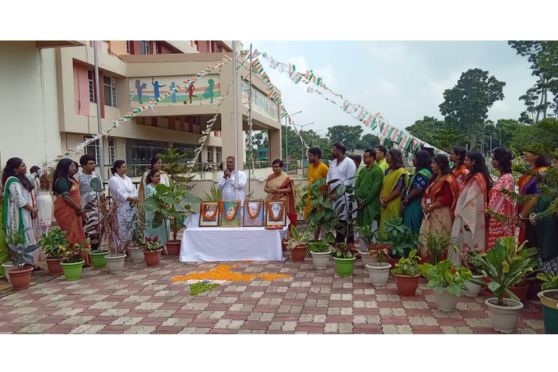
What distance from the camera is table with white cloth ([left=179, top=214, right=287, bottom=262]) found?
608cm

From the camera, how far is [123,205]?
6305mm

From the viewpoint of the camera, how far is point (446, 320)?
3680mm

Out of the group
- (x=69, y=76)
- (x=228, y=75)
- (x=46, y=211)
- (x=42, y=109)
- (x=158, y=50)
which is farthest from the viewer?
(x=158, y=50)

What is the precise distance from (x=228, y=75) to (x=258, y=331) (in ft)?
36.5

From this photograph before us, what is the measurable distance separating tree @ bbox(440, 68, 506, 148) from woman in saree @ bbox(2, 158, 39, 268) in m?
45.6

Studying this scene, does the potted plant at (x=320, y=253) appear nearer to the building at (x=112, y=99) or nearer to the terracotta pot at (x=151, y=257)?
the building at (x=112, y=99)

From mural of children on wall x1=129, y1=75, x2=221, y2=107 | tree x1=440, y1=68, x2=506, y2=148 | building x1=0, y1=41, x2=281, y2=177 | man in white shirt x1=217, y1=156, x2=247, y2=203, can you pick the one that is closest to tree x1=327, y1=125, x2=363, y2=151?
tree x1=440, y1=68, x2=506, y2=148

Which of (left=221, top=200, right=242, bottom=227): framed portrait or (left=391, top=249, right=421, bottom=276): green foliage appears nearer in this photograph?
(left=391, top=249, right=421, bottom=276): green foliage

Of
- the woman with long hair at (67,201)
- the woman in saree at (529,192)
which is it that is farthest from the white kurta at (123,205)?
the woman in saree at (529,192)

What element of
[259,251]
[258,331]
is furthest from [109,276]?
[258,331]

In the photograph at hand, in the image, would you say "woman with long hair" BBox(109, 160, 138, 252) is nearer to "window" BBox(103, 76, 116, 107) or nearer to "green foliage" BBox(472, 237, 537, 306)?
"green foliage" BBox(472, 237, 537, 306)

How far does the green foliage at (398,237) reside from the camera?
4891mm

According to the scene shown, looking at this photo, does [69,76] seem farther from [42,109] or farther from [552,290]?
[552,290]

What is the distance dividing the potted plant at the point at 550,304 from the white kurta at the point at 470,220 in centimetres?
143
